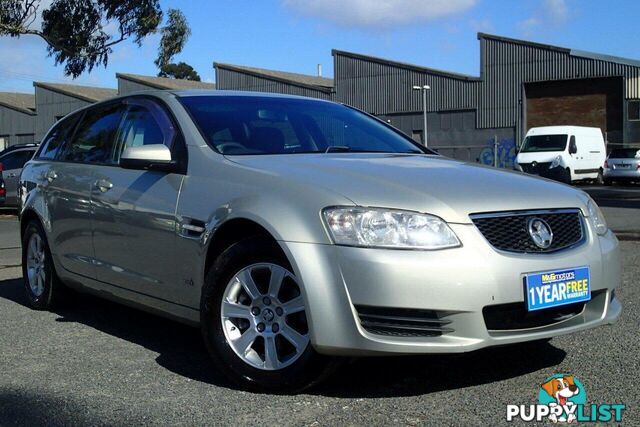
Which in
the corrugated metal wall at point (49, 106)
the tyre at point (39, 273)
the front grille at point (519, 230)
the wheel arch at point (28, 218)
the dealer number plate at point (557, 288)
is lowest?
the tyre at point (39, 273)

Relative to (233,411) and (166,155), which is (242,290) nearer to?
(233,411)

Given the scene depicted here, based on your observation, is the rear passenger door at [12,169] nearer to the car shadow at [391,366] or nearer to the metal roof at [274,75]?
the car shadow at [391,366]

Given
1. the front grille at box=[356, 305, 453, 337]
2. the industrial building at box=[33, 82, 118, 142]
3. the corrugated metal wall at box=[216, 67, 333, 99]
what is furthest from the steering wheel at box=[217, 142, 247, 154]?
the industrial building at box=[33, 82, 118, 142]

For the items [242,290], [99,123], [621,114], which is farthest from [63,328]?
[621,114]

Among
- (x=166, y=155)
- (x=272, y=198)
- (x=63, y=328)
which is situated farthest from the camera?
(x=63, y=328)

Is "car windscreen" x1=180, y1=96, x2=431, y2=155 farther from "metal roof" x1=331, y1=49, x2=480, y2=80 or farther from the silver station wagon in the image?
"metal roof" x1=331, y1=49, x2=480, y2=80

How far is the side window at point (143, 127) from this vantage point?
4.90m

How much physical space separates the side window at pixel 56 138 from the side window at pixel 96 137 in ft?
0.65

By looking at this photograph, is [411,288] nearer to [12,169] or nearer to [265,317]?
[265,317]

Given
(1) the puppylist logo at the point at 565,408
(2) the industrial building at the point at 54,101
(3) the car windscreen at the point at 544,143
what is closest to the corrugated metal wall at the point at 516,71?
(3) the car windscreen at the point at 544,143

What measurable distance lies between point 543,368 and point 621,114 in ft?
125

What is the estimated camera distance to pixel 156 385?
4129 millimetres

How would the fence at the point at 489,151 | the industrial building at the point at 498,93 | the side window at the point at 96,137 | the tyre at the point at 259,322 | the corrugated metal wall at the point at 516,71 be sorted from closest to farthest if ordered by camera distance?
the tyre at the point at 259,322 → the side window at the point at 96,137 → the industrial building at the point at 498,93 → the corrugated metal wall at the point at 516,71 → the fence at the point at 489,151

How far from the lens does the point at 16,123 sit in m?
60.8
